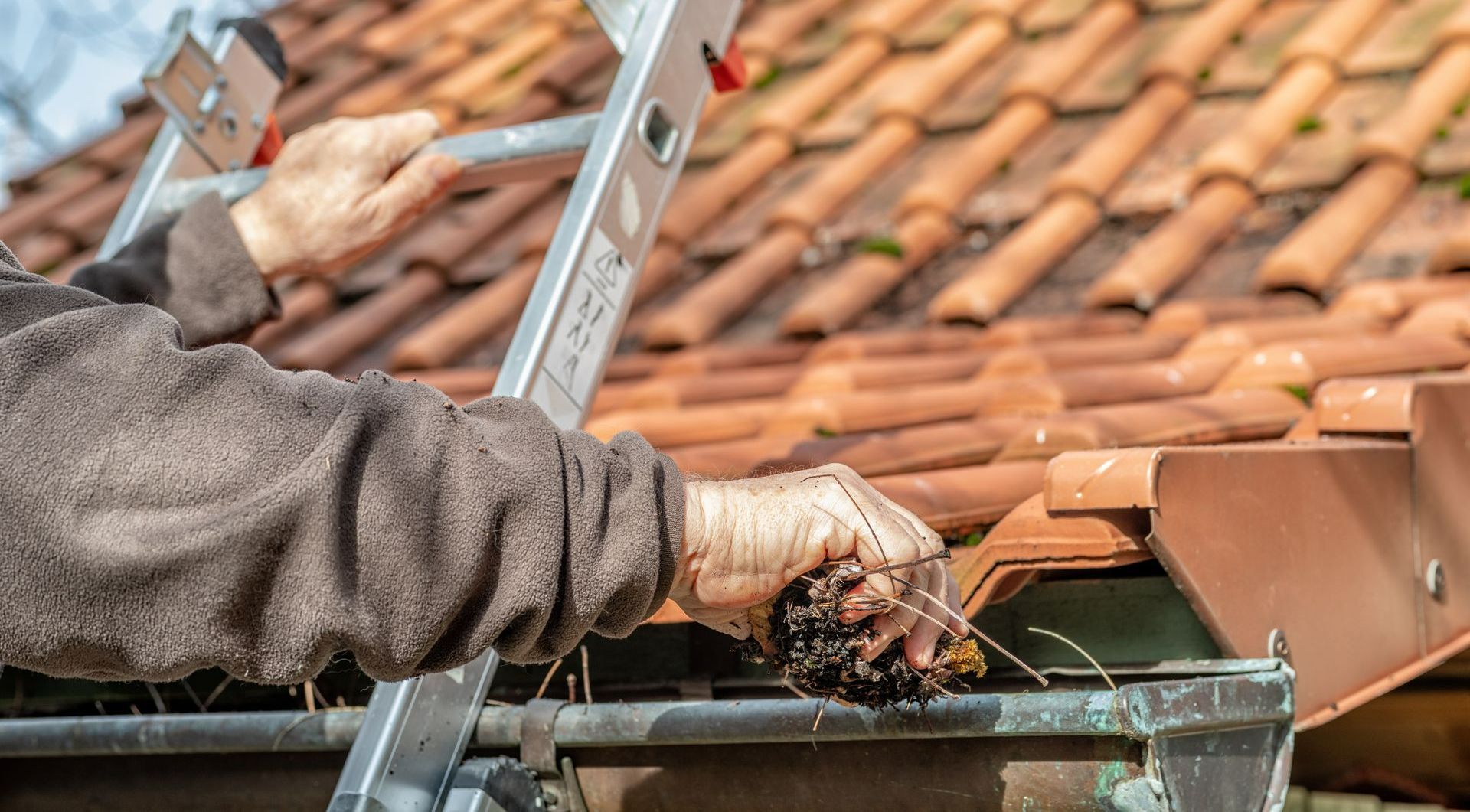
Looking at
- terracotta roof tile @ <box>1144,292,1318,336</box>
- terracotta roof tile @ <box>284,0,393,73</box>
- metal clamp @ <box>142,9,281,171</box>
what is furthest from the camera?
terracotta roof tile @ <box>284,0,393,73</box>

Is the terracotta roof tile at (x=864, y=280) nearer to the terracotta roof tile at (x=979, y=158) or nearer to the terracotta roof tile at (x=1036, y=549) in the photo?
the terracotta roof tile at (x=979, y=158)

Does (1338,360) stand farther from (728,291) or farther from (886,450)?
(728,291)

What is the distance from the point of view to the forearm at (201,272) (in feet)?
6.17

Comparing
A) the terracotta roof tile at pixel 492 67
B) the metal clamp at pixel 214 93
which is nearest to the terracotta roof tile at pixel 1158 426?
the metal clamp at pixel 214 93

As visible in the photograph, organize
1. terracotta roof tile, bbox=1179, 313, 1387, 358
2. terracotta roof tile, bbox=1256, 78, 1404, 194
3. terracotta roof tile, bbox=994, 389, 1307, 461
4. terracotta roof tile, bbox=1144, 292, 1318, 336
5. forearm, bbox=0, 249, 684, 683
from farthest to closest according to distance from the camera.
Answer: terracotta roof tile, bbox=1256, 78, 1404, 194
terracotta roof tile, bbox=1144, 292, 1318, 336
terracotta roof tile, bbox=1179, 313, 1387, 358
terracotta roof tile, bbox=994, 389, 1307, 461
forearm, bbox=0, 249, 684, 683

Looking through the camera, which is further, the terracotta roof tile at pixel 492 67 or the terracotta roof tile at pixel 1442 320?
the terracotta roof tile at pixel 492 67

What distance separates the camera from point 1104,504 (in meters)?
1.30

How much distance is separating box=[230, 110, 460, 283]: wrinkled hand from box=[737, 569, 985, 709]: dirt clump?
0.91 meters

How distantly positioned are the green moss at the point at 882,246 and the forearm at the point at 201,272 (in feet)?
4.52

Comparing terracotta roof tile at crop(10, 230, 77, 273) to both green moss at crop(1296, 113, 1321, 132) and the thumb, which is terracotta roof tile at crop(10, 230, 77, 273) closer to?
the thumb

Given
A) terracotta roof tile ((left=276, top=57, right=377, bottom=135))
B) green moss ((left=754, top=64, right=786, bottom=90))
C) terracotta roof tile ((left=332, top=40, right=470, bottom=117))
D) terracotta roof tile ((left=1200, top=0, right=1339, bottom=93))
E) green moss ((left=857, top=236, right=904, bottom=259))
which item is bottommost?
terracotta roof tile ((left=1200, top=0, right=1339, bottom=93))

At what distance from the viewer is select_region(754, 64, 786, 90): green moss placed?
3709mm

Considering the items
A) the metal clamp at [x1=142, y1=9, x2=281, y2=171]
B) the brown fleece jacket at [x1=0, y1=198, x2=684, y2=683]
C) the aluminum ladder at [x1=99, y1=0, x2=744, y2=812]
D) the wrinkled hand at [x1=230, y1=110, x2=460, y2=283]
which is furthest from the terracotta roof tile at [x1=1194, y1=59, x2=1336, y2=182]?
A: the brown fleece jacket at [x1=0, y1=198, x2=684, y2=683]

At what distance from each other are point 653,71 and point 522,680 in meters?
0.79
